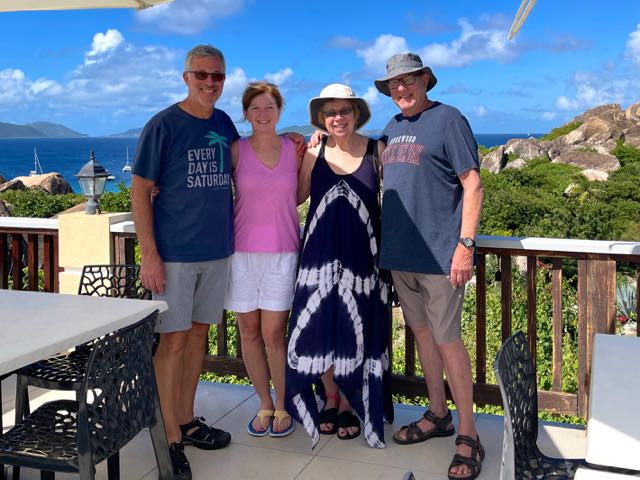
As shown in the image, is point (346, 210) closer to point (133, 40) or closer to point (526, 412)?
point (526, 412)

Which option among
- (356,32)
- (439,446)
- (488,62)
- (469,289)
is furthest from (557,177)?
(488,62)

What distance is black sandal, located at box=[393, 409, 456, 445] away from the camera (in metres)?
3.41

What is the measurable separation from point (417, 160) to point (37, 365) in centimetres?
174

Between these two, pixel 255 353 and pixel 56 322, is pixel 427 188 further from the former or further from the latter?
pixel 56 322

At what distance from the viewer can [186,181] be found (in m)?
3.02

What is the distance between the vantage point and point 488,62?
155m

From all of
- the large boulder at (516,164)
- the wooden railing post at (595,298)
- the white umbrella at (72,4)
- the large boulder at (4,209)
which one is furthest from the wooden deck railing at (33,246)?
the large boulder at (516,164)

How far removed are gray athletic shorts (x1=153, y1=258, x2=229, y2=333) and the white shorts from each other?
0.26 ft

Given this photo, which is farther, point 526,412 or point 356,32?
point 356,32

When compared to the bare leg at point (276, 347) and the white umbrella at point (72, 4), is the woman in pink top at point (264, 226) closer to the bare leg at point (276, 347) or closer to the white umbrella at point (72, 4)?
the bare leg at point (276, 347)

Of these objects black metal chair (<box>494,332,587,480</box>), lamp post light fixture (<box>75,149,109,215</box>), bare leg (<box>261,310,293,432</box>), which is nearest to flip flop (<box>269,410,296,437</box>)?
bare leg (<box>261,310,293,432</box>)

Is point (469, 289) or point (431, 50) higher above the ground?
point (431, 50)

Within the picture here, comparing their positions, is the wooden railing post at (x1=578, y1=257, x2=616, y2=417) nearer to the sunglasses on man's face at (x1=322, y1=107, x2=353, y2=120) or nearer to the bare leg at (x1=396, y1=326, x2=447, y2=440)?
the bare leg at (x1=396, y1=326, x2=447, y2=440)

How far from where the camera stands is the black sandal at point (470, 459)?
3.06 metres
